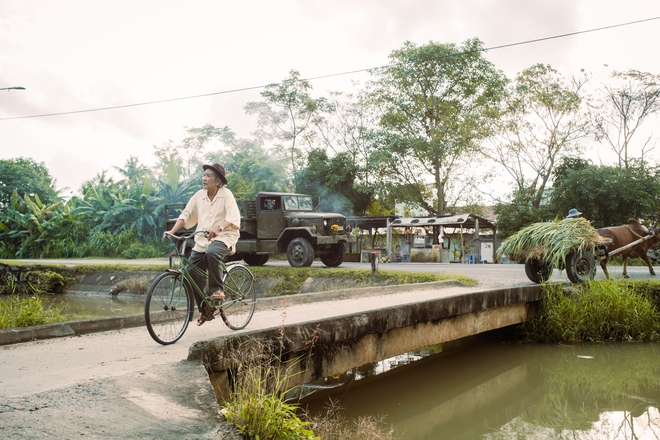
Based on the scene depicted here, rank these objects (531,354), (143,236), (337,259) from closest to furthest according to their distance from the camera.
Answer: (531,354), (337,259), (143,236)

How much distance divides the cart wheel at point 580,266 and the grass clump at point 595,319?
0.60 meters

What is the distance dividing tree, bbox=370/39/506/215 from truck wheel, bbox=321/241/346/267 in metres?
14.0

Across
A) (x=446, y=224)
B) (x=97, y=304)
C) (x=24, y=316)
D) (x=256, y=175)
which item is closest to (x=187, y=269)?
(x=24, y=316)

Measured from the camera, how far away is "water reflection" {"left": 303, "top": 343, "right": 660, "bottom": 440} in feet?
19.4

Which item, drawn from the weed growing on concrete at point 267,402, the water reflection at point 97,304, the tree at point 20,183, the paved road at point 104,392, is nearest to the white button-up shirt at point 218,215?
the paved road at point 104,392

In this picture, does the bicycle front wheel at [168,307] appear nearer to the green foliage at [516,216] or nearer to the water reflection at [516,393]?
the water reflection at [516,393]

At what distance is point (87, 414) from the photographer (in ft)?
9.83

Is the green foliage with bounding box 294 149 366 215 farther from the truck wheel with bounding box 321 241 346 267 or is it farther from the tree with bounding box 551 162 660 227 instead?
the truck wheel with bounding box 321 241 346 267

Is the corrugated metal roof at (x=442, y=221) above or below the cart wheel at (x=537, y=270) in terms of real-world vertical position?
above

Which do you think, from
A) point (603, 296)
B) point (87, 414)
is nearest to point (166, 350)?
point (87, 414)

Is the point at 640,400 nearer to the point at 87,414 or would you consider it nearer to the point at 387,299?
the point at 387,299

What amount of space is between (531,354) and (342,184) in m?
23.5

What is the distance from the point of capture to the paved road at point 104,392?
2.84m

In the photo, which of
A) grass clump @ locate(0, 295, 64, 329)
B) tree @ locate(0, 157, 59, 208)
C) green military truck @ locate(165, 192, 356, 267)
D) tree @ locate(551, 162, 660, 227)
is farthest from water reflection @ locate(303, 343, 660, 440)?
tree @ locate(0, 157, 59, 208)
